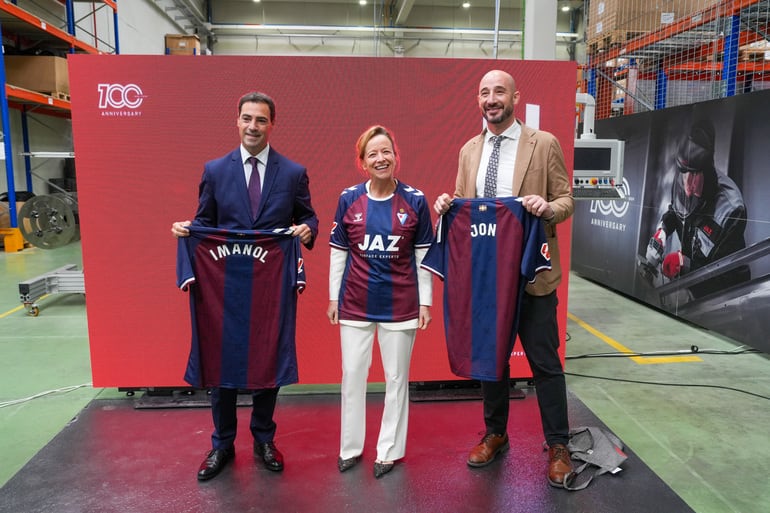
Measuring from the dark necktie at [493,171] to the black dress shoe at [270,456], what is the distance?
159cm

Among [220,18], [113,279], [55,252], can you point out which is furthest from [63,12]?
[113,279]

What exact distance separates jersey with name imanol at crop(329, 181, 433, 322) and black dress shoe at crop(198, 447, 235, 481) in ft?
3.04

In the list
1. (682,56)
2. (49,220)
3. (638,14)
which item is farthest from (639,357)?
(49,220)

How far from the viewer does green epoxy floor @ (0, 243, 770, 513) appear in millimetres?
2837

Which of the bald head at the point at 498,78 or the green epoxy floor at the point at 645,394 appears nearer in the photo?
the bald head at the point at 498,78

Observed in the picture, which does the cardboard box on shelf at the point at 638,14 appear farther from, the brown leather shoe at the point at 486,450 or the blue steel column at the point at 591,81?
the brown leather shoe at the point at 486,450

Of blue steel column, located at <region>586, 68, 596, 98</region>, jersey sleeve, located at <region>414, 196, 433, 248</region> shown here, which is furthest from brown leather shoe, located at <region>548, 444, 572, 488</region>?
blue steel column, located at <region>586, 68, 596, 98</region>

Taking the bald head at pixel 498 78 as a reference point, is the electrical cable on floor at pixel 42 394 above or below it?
below

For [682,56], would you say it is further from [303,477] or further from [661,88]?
[303,477]

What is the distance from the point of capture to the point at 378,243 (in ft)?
7.96

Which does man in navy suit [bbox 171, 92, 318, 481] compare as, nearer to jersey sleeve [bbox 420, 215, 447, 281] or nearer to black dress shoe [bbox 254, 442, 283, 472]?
black dress shoe [bbox 254, 442, 283, 472]

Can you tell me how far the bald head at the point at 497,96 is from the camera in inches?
92.0

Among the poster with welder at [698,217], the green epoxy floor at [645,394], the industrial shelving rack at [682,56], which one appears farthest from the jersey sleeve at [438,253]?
the industrial shelving rack at [682,56]

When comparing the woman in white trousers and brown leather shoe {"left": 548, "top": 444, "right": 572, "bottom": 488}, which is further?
brown leather shoe {"left": 548, "top": 444, "right": 572, "bottom": 488}
